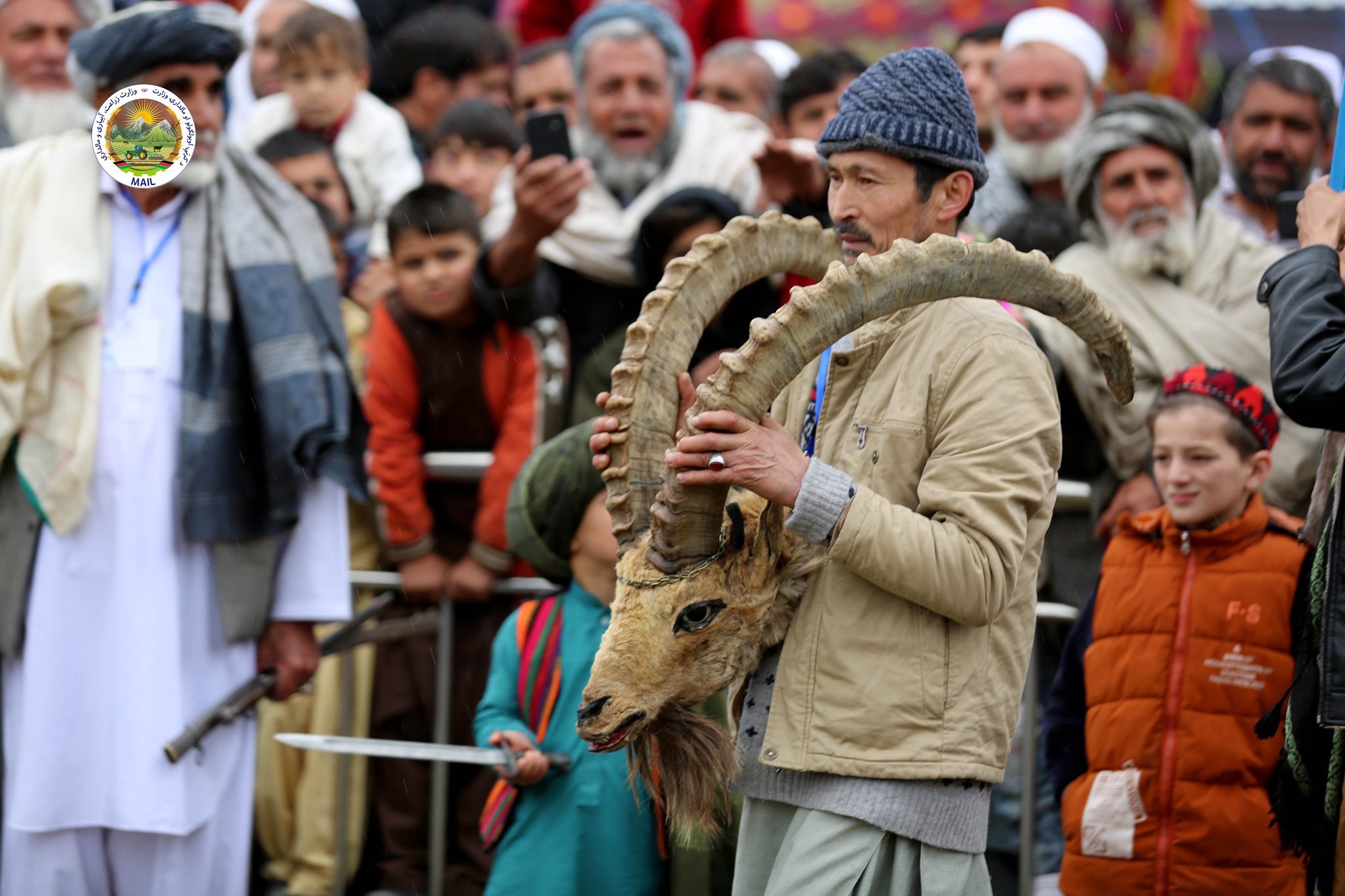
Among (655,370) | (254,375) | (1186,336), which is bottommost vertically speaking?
(655,370)

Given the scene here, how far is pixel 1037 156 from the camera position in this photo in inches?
266

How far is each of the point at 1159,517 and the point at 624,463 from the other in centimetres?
183

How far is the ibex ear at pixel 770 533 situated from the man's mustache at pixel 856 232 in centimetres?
61

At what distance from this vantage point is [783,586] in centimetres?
346

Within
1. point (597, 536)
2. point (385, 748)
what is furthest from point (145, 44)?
point (385, 748)

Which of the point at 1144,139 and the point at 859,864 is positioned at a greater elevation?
the point at 1144,139

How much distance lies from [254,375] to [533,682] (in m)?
1.44

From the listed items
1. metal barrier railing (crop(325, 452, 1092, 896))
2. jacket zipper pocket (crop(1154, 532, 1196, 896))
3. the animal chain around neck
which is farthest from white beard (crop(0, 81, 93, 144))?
jacket zipper pocket (crop(1154, 532, 1196, 896))

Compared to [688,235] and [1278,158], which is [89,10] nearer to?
[688,235]

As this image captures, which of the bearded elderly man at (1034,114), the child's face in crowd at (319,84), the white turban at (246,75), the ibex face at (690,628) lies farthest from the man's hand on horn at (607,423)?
the white turban at (246,75)

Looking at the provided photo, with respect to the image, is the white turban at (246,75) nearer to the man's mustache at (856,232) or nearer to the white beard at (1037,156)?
the white beard at (1037,156)

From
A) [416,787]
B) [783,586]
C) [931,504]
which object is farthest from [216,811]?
[931,504]

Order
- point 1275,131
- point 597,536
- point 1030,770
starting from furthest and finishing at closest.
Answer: point 1275,131 < point 1030,770 < point 597,536

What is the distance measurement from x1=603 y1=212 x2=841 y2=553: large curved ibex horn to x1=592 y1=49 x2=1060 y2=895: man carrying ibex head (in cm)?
7
